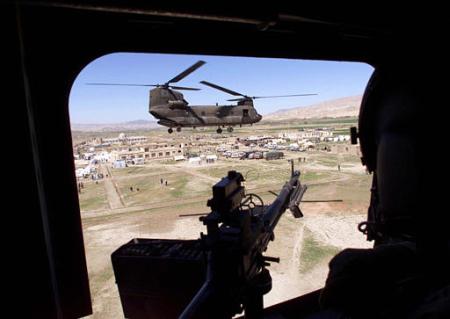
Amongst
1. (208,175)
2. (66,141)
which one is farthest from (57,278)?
(208,175)

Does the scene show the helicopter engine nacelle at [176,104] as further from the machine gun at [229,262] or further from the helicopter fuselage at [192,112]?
the machine gun at [229,262]

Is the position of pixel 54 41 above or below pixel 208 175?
above

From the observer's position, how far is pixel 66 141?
2109 millimetres

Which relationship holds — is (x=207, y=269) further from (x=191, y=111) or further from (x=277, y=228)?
(x=191, y=111)

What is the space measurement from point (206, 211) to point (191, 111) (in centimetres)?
597

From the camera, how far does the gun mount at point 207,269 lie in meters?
1.97

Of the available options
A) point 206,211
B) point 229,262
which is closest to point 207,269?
point 229,262

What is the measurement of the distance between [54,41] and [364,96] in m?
2.31

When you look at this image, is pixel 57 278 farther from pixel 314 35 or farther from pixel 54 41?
pixel 314 35

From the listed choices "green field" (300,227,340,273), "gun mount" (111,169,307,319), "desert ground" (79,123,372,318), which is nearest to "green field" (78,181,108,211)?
"desert ground" (79,123,372,318)

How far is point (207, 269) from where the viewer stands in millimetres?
1977

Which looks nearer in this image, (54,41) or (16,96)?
(16,96)

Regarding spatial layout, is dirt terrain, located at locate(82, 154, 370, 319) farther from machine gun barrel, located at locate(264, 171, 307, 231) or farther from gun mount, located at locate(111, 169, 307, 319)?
gun mount, located at locate(111, 169, 307, 319)

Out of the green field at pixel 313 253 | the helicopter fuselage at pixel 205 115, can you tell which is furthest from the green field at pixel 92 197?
the green field at pixel 313 253
